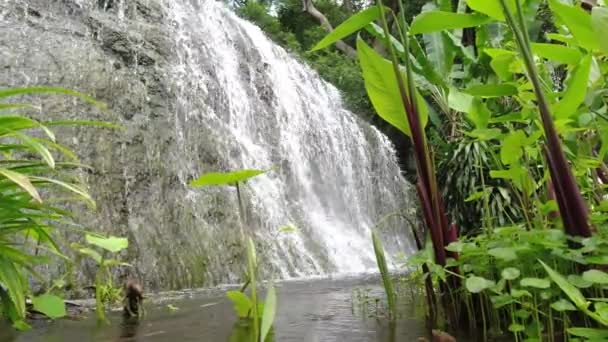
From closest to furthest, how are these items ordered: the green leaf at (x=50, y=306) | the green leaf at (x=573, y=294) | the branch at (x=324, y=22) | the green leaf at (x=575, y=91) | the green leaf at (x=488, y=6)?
the green leaf at (x=573, y=294), the green leaf at (x=575, y=91), the green leaf at (x=488, y=6), the green leaf at (x=50, y=306), the branch at (x=324, y=22)

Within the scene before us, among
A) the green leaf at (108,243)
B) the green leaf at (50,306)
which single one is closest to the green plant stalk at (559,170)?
the green leaf at (108,243)

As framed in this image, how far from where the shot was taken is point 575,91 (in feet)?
4.00

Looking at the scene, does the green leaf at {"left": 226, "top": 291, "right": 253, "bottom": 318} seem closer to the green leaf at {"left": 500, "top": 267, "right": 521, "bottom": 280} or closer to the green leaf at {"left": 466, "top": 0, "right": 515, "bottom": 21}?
the green leaf at {"left": 500, "top": 267, "right": 521, "bottom": 280}

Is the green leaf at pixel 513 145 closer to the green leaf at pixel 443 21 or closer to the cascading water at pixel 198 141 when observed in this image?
the green leaf at pixel 443 21

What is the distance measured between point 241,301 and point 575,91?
4.08ft

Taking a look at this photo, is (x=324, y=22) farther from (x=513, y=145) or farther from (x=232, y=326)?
(x=513, y=145)

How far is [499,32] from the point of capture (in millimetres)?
2350

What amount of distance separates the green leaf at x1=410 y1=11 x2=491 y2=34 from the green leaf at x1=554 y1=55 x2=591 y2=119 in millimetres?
341

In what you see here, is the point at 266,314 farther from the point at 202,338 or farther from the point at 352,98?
the point at 352,98

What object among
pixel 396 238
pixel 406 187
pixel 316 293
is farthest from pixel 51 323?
pixel 406 187

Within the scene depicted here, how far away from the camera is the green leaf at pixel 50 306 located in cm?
196

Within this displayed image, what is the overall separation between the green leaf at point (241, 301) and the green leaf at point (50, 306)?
64 centimetres

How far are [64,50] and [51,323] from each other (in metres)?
4.70

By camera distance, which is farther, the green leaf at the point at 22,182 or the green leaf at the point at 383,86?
the green leaf at the point at 383,86
